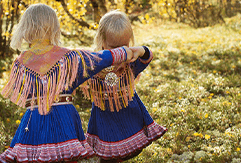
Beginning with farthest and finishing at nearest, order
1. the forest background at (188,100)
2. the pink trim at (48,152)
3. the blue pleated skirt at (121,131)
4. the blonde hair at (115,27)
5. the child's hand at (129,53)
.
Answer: the forest background at (188,100) < the blue pleated skirt at (121,131) < the blonde hair at (115,27) < the child's hand at (129,53) < the pink trim at (48,152)

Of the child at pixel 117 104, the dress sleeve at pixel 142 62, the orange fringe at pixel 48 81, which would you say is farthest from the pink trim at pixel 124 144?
the orange fringe at pixel 48 81

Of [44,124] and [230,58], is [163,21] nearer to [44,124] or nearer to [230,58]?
[230,58]

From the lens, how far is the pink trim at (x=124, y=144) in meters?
2.19

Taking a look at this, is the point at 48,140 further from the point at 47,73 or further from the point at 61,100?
the point at 47,73

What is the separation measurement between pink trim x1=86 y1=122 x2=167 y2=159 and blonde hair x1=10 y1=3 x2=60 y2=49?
96 centimetres

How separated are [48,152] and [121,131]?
0.72m

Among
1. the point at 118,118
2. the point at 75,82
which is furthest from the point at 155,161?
the point at 75,82

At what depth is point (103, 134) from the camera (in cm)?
225

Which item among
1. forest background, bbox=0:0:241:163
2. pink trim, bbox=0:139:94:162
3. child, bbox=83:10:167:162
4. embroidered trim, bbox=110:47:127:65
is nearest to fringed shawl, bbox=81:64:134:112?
child, bbox=83:10:167:162

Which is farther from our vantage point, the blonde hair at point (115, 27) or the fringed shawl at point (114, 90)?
the fringed shawl at point (114, 90)

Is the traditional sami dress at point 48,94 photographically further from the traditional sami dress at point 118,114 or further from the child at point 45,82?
the traditional sami dress at point 118,114

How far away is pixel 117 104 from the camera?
7.37ft

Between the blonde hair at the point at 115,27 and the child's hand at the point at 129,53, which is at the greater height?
the blonde hair at the point at 115,27

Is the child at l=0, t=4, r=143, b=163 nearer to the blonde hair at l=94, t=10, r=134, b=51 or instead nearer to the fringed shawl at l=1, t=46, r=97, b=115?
the fringed shawl at l=1, t=46, r=97, b=115
